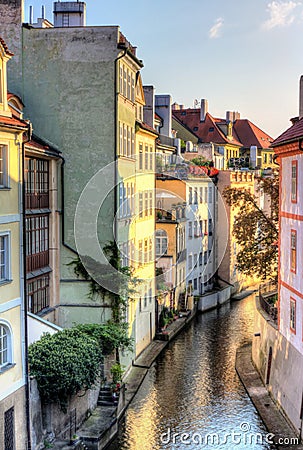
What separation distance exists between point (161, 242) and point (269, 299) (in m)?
9.17

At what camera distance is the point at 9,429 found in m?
18.9

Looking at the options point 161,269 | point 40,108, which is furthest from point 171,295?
point 40,108

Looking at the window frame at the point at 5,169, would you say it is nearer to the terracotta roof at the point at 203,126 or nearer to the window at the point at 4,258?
the window at the point at 4,258

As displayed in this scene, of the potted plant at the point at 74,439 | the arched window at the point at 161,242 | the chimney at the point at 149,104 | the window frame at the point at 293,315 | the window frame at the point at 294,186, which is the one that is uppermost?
the chimney at the point at 149,104

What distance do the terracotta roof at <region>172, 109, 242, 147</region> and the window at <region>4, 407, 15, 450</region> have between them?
65834 mm

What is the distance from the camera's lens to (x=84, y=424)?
2372 centimetres

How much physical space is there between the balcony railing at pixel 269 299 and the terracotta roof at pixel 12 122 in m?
16.1

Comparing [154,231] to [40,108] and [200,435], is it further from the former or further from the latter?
[200,435]

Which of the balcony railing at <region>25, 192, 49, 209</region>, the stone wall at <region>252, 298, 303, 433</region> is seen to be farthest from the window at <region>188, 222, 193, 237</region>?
the balcony railing at <region>25, 192, 49, 209</region>

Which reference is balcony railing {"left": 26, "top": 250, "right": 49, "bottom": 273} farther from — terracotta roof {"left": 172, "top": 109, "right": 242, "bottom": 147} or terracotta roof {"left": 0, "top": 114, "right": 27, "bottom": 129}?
terracotta roof {"left": 172, "top": 109, "right": 242, "bottom": 147}

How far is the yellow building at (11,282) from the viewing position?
19.0m

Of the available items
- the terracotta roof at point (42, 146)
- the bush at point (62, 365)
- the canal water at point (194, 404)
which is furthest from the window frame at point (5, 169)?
the canal water at point (194, 404)

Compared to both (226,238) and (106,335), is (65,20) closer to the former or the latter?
(106,335)

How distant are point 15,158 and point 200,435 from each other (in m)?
12.2
